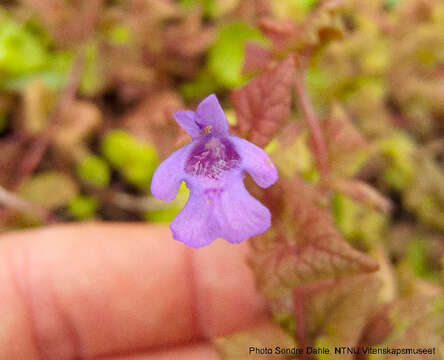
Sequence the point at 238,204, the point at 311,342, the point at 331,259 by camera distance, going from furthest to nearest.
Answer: the point at 311,342, the point at 331,259, the point at 238,204

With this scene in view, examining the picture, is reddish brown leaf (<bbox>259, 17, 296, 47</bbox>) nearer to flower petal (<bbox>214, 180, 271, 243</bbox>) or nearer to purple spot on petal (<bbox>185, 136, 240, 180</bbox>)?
purple spot on petal (<bbox>185, 136, 240, 180</bbox>)

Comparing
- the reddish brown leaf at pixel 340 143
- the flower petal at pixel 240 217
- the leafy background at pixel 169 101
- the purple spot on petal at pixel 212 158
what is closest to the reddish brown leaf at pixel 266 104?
the purple spot on petal at pixel 212 158

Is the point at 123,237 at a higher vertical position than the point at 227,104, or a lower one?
lower

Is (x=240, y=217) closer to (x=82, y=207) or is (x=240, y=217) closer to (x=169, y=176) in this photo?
(x=169, y=176)

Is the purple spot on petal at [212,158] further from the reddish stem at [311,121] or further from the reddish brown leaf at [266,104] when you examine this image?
the reddish stem at [311,121]

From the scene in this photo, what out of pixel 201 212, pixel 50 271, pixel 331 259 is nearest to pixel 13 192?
pixel 50 271

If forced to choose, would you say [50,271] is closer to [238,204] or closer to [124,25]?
[238,204]

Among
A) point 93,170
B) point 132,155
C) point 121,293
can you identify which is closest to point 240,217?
point 121,293
